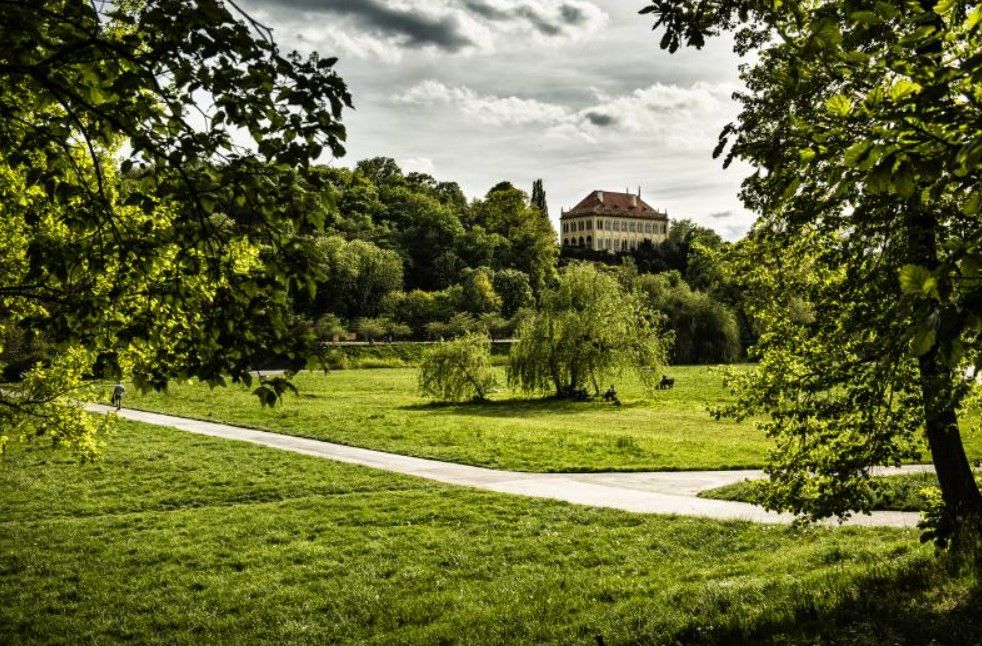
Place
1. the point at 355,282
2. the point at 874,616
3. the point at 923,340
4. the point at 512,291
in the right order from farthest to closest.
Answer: the point at 512,291
the point at 355,282
the point at 874,616
the point at 923,340

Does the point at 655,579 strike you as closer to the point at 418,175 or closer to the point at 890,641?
the point at 890,641

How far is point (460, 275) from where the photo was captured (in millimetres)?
93938

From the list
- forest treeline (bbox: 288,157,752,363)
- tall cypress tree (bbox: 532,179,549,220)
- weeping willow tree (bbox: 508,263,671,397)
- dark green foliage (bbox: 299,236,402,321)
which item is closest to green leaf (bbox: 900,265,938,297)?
weeping willow tree (bbox: 508,263,671,397)

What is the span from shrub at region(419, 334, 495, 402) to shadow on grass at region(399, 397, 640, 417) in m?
0.49

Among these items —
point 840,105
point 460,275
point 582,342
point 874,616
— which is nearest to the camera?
point 840,105

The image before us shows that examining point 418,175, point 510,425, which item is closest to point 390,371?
point 510,425

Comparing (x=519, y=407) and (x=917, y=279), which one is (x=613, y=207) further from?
(x=917, y=279)

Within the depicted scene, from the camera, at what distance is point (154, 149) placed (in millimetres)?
5703

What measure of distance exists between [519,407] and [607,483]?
17188 millimetres

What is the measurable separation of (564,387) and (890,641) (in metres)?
30.5

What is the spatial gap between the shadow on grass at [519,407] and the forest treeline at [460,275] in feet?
38.8

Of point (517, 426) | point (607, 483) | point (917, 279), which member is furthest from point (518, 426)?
point (917, 279)

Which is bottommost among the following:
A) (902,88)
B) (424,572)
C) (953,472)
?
(424,572)

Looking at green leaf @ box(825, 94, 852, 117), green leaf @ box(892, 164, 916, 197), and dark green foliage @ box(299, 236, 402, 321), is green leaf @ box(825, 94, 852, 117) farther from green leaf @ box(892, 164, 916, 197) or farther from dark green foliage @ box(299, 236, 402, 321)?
dark green foliage @ box(299, 236, 402, 321)
